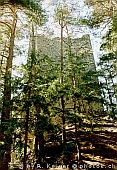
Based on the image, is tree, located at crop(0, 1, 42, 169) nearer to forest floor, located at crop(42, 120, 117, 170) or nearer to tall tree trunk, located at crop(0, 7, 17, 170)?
tall tree trunk, located at crop(0, 7, 17, 170)

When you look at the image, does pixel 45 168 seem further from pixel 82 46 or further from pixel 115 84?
pixel 82 46

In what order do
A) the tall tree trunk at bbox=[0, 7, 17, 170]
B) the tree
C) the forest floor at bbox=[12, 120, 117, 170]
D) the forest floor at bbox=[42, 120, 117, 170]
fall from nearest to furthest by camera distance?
1. the tall tree trunk at bbox=[0, 7, 17, 170]
2. the tree
3. the forest floor at bbox=[12, 120, 117, 170]
4. the forest floor at bbox=[42, 120, 117, 170]

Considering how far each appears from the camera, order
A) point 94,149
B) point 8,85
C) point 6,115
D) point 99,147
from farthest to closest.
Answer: point 99,147 < point 94,149 < point 6,115 < point 8,85

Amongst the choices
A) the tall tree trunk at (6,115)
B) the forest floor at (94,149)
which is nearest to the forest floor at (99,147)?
the forest floor at (94,149)

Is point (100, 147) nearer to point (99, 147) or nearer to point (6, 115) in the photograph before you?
point (99, 147)

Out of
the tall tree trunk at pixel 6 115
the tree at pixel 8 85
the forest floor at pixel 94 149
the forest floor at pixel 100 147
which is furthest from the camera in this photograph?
the forest floor at pixel 100 147

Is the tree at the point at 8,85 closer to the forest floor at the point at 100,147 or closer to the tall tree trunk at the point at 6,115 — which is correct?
the tall tree trunk at the point at 6,115

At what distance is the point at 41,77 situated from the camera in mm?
8391

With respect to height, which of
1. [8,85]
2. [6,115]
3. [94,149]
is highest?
[8,85]

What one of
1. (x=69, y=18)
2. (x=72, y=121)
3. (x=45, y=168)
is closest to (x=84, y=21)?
(x=69, y=18)

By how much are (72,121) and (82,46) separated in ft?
21.1

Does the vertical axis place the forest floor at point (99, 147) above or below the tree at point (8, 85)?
below

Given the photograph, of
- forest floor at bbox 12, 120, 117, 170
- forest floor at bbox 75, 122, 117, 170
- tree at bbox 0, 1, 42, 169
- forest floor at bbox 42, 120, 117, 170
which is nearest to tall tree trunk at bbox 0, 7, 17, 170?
tree at bbox 0, 1, 42, 169

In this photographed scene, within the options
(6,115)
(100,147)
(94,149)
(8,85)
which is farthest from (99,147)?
(8,85)
